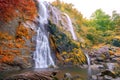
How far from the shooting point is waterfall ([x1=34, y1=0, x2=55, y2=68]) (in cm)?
2783

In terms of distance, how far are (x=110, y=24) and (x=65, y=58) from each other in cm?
3202

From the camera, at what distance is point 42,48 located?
29000 mm

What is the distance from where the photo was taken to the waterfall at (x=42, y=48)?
27.8 m

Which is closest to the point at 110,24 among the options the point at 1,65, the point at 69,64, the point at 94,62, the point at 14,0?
the point at 94,62

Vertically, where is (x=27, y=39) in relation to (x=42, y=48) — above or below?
above

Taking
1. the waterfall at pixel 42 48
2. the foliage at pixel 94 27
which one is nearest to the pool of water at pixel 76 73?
the waterfall at pixel 42 48

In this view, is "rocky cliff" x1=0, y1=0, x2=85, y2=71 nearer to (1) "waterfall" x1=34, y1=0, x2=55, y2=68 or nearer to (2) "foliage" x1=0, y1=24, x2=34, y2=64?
(2) "foliage" x1=0, y1=24, x2=34, y2=64

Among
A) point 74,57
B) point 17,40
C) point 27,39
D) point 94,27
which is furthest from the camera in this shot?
point 94,27

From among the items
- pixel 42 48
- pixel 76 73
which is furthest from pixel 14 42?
pixel 76 73

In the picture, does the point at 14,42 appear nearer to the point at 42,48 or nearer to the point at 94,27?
the point at 42,48

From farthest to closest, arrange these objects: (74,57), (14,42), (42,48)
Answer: (74,57), (42,48), (14,42)

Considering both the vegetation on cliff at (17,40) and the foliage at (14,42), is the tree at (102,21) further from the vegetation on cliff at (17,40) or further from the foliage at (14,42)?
the foliage at (14,42)

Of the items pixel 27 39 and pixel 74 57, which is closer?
pixel 27 39

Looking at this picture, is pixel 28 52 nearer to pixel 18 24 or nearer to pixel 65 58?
pixel 18 24
